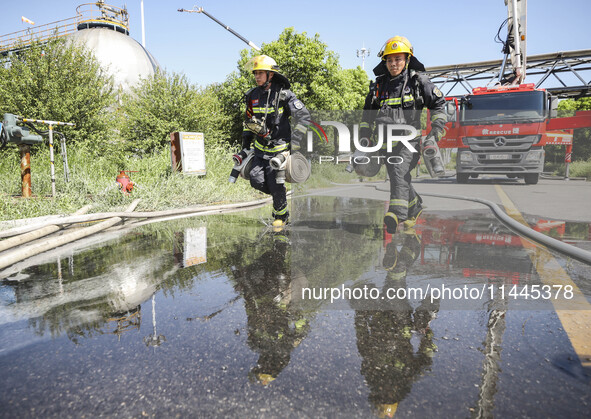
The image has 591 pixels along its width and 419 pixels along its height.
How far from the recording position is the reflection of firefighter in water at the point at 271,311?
209cm

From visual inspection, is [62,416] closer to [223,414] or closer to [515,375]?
[223,414]

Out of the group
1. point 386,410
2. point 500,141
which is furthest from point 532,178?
point 386,410

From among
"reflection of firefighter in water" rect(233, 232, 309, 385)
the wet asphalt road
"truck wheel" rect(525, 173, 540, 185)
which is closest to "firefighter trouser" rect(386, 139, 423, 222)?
the wet asphalt road

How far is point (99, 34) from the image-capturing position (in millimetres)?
33594

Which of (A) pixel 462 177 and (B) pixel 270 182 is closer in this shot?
(B) pixel 270 182

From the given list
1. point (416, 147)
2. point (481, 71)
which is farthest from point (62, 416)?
point (481, 71)

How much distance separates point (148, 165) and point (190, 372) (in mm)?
10606

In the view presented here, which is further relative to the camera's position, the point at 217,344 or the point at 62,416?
the point at 217,344

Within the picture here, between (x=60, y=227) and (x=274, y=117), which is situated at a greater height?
(x=274, y=117)

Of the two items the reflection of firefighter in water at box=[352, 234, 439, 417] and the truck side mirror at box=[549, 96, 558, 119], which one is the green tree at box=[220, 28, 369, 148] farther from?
the reflection of firefighter in water at box=[352, 234, 439, 417]

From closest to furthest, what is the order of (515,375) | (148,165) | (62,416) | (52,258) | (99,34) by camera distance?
(62,416) < (515,375) < (52,258) < (148,165) < (99,34)

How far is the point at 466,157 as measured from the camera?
1469 cm

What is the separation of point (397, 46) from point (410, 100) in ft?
2.15

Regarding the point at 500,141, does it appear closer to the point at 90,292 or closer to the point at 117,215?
the point at 117,215
